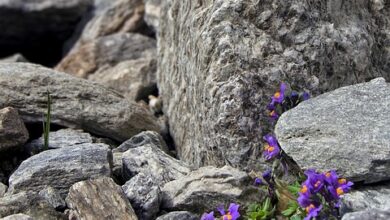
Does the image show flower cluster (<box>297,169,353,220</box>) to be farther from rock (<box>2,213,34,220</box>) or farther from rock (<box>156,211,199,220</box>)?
rock (<box>2,213,34,220</box>)

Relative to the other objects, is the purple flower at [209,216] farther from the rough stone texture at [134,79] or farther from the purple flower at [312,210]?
the rough stone texture at [134,79]

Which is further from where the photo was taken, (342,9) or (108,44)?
(108,44)

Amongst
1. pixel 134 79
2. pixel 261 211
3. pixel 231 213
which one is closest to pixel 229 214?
pixel 231 213

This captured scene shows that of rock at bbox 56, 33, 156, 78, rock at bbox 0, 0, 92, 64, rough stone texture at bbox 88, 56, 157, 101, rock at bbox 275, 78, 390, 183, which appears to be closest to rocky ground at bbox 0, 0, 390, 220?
rock at bbox 275, 78, 390, 183

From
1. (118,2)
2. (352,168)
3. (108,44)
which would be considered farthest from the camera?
(118,2)

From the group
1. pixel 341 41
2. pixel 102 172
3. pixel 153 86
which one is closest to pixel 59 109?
pixel 102 172

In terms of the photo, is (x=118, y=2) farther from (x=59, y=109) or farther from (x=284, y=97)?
(x=284, y=97)
